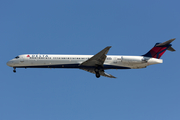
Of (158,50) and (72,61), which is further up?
(158,50)

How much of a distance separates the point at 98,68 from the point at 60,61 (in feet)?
22.6

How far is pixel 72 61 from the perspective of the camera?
154 ft

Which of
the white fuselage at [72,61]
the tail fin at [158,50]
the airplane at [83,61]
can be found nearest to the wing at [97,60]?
the airplane at [83,61]

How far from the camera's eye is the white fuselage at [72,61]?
154ft

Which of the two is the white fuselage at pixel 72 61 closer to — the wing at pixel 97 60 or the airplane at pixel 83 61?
the airplane at pixel 83 61

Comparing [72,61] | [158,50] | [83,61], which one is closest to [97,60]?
[83,61]

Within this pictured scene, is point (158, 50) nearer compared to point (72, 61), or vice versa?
point (72, 61)

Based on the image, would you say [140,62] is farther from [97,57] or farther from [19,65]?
[19,65]

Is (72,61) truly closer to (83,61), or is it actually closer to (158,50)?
(83,61)

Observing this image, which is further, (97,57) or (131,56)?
(131,56)

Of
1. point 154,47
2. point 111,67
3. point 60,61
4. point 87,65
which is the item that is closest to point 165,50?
point 154,47

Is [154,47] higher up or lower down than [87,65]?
higher up

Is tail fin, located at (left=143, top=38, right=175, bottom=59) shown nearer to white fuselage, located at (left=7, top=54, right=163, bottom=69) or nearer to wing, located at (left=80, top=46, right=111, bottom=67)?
white fuselage, located at (left=7, top=54, right=163, bottom=69)

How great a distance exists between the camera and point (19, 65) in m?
47.7
